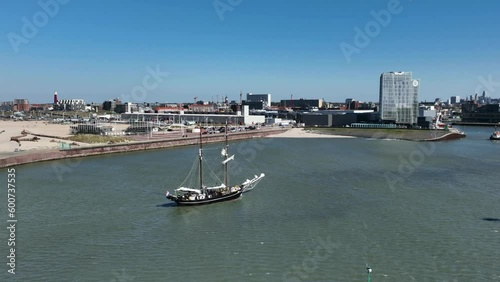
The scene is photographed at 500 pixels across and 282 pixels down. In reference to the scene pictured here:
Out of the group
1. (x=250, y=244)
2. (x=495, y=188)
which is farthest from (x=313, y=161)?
(x=250, y=244)

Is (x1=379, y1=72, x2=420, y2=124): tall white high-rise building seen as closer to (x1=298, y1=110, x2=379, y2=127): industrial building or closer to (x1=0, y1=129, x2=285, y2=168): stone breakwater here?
(x1=298, y1=110, x2=379, y2=127): industrial building

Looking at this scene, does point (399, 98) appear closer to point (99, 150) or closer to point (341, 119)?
point (341, 119)

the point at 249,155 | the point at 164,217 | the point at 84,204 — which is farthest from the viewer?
the point at 249,155

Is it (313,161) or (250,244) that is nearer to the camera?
(250,244)

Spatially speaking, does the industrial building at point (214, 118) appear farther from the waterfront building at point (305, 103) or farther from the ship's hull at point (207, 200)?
the waterfront building at point (305, 103)

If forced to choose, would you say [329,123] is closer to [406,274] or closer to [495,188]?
[495,188]

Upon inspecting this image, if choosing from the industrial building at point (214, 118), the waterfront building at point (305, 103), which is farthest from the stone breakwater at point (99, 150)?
the waterfront building at point (305, 103)
